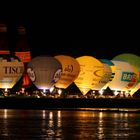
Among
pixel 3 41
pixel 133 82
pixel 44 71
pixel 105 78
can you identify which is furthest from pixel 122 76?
pixel 3 41

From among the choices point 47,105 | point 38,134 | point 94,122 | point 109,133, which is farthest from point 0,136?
point 47,105

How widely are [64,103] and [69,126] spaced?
21130 millimetres

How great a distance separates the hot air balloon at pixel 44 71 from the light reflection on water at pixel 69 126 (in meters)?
11.8

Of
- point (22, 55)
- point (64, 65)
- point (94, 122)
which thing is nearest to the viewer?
point (94, 122)

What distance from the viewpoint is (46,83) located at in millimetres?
61750

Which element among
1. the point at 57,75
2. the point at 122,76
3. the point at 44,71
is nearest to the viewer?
the point at 44,71

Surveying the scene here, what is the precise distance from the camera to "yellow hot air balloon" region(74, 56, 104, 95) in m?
65.1

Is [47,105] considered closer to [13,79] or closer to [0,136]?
[13,79]

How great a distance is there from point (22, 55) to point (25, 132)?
32.1 m

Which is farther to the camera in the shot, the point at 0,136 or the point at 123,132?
the point at 123,132

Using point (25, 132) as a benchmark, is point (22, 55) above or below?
above

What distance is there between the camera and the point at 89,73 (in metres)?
64.9

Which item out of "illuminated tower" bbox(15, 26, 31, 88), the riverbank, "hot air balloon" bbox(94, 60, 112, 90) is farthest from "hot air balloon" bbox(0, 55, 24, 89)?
"hot air balloon" bbox(94, 60, 112, 90)

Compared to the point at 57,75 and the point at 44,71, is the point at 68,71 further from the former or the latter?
the point at 44,71
